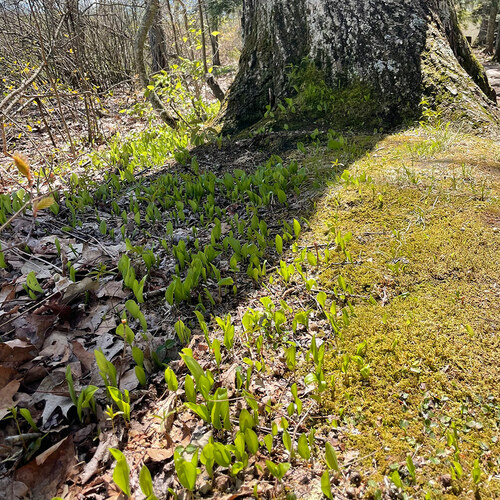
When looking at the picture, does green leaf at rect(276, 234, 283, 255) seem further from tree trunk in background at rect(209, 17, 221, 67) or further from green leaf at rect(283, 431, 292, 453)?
tree trunk in background at rect(209, 17, 221, 67)

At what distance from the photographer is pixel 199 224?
3561mm

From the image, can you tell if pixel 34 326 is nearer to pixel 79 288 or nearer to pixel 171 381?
pixel 79 288

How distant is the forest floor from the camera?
1533 millimetres

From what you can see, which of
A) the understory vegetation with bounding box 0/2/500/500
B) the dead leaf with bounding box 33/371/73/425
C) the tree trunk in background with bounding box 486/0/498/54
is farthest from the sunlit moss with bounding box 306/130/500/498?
the tree trunk in background with bounding box 486/0/498/54

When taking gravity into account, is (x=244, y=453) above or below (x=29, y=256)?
below

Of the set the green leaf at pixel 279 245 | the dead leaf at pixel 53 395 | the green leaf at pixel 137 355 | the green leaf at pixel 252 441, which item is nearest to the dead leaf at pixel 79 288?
the dead leaf at pixel 53 395

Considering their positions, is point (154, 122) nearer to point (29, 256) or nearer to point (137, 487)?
point (29, 256)

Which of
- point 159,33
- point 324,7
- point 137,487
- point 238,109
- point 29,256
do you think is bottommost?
point 137,487

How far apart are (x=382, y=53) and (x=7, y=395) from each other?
457cm

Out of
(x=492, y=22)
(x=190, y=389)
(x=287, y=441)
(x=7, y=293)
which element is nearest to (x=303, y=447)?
(x=287, y=441)

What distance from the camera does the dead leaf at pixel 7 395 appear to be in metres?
1.79

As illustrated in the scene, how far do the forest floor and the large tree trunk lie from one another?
0.82 m

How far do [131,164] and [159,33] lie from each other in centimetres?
697

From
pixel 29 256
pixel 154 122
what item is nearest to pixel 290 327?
pixel 29 256
